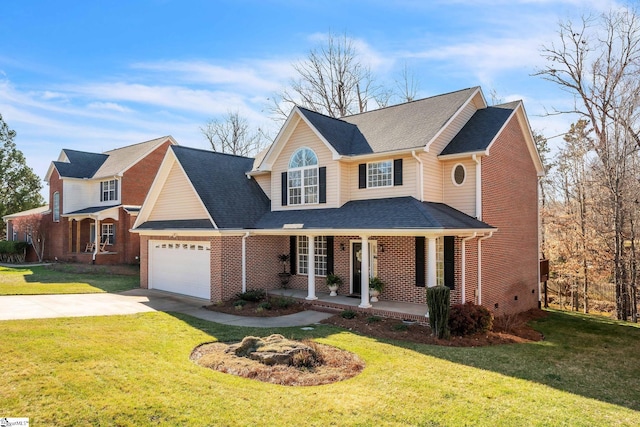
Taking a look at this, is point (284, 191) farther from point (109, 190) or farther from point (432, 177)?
point (109, 190)

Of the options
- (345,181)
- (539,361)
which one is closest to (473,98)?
(345,181)

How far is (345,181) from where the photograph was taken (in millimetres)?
16172

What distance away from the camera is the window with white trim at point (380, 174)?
15062 mm

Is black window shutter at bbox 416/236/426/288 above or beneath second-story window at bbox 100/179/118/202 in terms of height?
beneath

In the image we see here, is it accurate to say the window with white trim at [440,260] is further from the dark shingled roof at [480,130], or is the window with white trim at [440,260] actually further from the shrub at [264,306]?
the shrub at [264,306]

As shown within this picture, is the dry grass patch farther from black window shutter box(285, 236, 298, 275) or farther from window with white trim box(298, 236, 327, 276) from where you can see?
black window shutter box(285, 236, 298, 275)

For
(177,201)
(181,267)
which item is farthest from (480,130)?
(181,267)

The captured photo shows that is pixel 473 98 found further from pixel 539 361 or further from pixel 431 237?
pixel 539 361

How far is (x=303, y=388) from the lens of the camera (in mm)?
7062

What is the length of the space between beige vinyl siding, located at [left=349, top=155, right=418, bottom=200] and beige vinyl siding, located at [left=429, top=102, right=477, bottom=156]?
38.7 inches

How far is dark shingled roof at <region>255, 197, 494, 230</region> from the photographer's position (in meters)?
12.4

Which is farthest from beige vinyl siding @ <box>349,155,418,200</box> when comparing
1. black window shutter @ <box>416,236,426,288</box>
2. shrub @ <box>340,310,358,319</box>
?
shrub @ <box>340,310,358,319</box>

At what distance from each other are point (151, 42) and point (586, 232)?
23.0 metres

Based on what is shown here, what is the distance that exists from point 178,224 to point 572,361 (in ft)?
49.2
